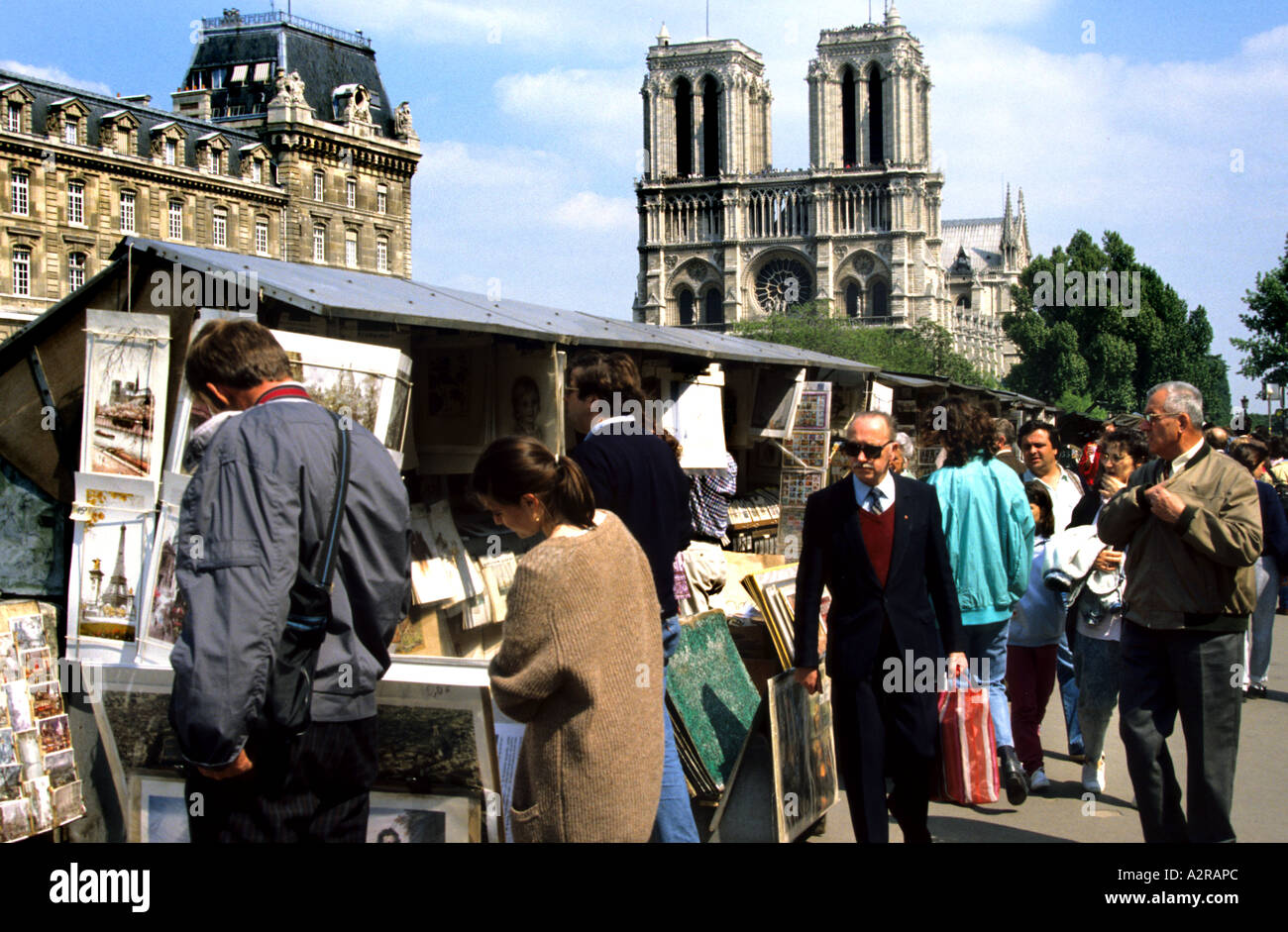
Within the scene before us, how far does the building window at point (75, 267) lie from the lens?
48500 millimetres

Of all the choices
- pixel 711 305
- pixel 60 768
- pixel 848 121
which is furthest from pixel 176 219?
pixel 848 121

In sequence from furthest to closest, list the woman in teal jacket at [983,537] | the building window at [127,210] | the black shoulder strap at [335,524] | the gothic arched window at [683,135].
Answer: the gothic arched window at [683,135] < the building window at [127,210] < the woman in teal jacket at [983,537] < the black shoulder strap at [335,524]

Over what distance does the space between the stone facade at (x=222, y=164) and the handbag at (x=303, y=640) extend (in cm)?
3927

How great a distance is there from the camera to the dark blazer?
5.00 metres

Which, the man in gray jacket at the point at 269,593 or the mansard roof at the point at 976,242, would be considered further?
the mansard roof at the point at 976,242

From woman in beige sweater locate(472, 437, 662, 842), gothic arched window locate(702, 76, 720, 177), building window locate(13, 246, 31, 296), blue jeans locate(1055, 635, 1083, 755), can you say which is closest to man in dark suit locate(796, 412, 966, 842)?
woman in beige sweater locate(472, 437, 662, 842)

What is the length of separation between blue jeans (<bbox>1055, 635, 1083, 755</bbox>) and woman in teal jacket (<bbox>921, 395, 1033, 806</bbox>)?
3.86 ft

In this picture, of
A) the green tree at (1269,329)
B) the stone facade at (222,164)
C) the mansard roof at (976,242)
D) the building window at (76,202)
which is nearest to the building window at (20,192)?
the stone facade at (222,164)

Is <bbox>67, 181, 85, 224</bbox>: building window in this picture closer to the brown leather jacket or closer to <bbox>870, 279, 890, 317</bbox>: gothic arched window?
the brown leather jacket

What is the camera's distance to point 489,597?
6402 millimetres
